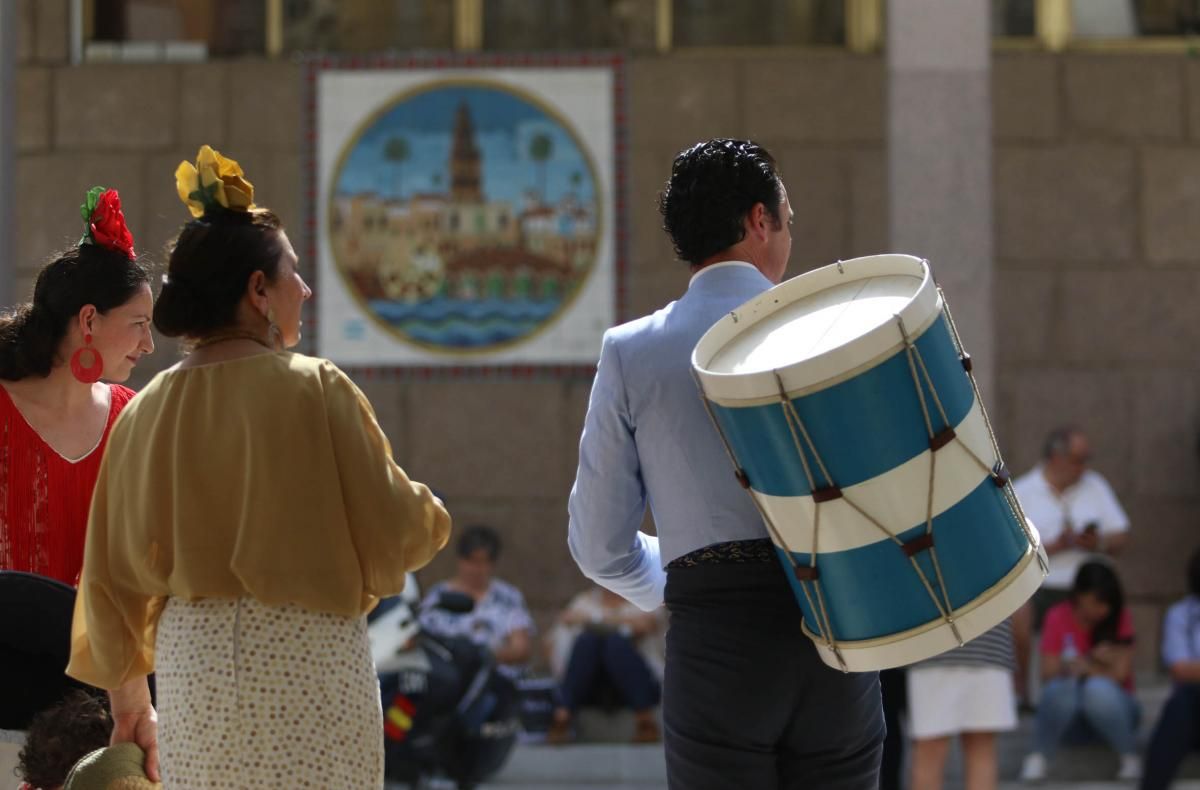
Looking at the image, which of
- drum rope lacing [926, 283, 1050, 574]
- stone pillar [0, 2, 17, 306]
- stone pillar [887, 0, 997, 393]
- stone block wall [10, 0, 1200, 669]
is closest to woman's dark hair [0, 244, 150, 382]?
drum rope lacing [926, 283, 1050, 574]

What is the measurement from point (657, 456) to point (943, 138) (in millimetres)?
6047

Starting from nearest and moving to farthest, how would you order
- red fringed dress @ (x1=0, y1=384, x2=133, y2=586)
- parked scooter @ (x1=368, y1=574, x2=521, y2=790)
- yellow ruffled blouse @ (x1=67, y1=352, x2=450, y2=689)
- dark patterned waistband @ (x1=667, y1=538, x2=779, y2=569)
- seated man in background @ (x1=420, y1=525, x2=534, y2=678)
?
yellow ruffled blouse @ (x1=67, y1=352, x2=450, y2=689) → dark patterned waistband @ (x1=667, y1=538, x2=779, y2=569) → red fringed dress @ (x1=0, y1=384, x2=133, y2=586) → parked scooter @ (x1=368, y1=574, x2=521, y2=790) → seated man in background @ (x1=420, y1=525, x2=534, y2=678)

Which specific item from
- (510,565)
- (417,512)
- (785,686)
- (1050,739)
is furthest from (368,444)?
(510,565)

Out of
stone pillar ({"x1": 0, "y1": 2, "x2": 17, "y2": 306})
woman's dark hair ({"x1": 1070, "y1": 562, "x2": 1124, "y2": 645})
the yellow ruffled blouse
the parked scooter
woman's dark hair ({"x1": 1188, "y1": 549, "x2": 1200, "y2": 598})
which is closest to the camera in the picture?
the yellow ruffled blouse

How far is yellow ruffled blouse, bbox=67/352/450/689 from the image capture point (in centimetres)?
322

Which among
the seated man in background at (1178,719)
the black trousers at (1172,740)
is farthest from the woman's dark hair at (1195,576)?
the black trousers at (1172,740)

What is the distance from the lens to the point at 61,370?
407cm

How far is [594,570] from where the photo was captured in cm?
383

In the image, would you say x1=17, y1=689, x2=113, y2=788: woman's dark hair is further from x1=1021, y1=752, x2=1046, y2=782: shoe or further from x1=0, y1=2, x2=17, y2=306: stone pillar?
x1=1021, y1=752, x2=1046, y2=782: shoe

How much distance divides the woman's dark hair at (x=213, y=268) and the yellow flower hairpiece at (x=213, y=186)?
0.02 metres

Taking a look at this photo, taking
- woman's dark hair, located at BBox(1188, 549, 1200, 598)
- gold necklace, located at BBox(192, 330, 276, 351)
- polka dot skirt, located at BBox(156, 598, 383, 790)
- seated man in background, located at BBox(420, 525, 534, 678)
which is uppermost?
gold necklace, located at BBox(192, 330, 276, 351)

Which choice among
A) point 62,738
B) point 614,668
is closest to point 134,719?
point 62,738

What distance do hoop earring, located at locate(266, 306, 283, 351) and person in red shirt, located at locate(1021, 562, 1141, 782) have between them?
6302mm

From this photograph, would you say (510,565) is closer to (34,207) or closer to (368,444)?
(34,207)
